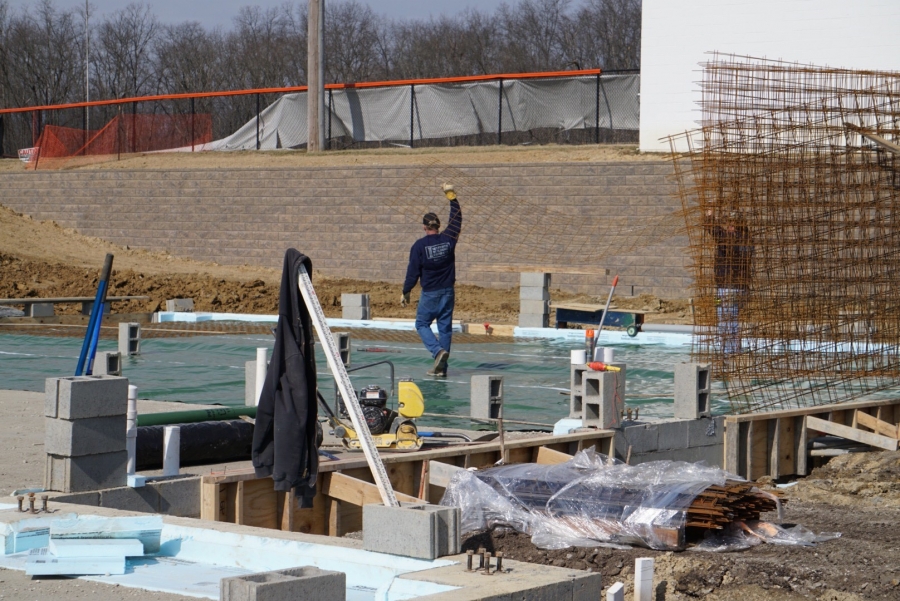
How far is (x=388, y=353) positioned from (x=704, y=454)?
6.76 m

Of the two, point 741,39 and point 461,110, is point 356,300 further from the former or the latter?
point 461,110

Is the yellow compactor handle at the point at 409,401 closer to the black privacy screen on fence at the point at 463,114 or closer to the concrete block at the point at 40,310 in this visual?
the concrete block at the point at 40,310

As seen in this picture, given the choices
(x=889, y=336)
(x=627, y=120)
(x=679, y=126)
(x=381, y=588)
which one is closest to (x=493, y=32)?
(x=627, y=120)

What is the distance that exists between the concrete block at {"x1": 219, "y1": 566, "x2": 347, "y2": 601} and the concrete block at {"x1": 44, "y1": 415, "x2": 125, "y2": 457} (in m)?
2.67

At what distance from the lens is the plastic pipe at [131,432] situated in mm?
7902

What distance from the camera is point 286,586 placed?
4828 millimetres

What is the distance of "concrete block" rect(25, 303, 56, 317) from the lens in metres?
21.3

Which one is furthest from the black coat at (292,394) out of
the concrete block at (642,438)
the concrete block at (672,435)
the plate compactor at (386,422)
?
the concrete block at (672,435)

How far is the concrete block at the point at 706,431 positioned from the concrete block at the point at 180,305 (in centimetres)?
1354

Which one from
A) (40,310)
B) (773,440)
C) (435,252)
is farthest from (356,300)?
(773,440)

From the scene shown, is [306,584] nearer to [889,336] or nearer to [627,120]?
[889,336]

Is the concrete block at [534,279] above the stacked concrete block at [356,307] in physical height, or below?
above

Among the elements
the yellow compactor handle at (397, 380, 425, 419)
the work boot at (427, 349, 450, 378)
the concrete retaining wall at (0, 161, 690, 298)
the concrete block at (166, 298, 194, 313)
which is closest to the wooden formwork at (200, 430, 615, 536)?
the yellow compactor handle at (397, 380, 425, 419)

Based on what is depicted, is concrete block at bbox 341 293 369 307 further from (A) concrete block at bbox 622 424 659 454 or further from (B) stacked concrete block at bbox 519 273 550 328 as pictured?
(A) concrete block at bbox 622 424 659 454
